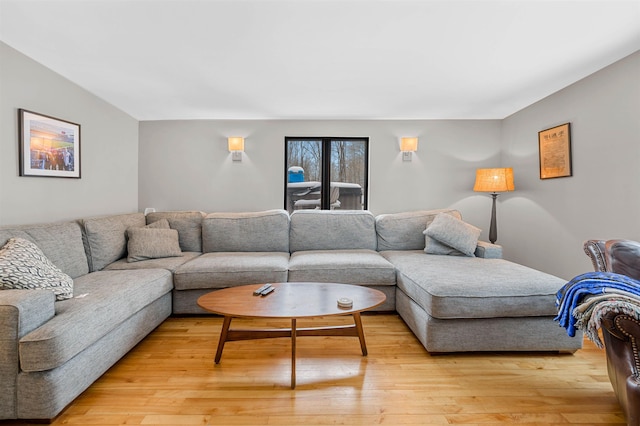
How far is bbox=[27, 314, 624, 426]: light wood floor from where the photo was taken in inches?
57.7

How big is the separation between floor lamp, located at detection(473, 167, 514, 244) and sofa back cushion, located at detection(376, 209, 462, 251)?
2.40 ft

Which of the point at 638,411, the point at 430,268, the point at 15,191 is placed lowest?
the point at 638,411

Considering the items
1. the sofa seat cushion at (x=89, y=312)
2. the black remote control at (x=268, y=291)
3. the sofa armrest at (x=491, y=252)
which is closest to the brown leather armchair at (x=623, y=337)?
the sofa armrest at (x=491, y=252)

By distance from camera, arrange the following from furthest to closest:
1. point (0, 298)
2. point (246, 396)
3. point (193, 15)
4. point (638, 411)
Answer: point (193, 15), point (246, 396), point (0, 298), point (638, 411)

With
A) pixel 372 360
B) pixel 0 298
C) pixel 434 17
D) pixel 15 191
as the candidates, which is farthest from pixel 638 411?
pixel 15 191

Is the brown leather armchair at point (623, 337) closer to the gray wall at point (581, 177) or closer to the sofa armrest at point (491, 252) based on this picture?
the gray wall at point (581, 177)

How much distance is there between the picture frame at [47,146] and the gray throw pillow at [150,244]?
76 centimetres

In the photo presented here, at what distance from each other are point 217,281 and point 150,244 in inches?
33.2

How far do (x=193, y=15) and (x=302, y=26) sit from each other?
65cm

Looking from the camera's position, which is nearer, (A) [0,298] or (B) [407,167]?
(A) [0,298]

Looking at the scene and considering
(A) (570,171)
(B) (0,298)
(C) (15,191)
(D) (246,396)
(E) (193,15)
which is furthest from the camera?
(A) (570,171)

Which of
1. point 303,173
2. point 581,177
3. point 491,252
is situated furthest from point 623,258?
Answer: point 303,173

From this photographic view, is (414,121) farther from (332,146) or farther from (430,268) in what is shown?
(430,268)

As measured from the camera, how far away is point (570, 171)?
279 centimetres
